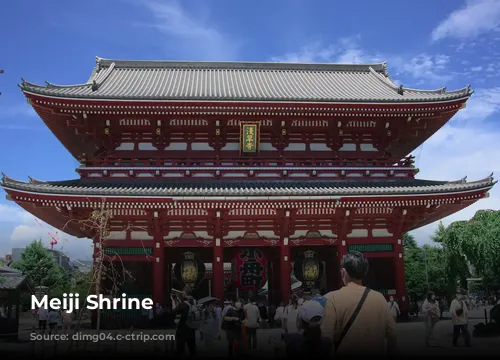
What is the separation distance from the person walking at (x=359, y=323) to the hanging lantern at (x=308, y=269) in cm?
1651

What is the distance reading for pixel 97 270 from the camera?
15875 millimetres

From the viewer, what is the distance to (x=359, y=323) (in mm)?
4453

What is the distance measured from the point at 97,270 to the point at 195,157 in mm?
7274

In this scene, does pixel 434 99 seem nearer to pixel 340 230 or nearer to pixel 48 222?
pixel 340 230

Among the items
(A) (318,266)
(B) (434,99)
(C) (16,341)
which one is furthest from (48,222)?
(B) (434,99)

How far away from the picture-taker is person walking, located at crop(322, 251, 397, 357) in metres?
4.45

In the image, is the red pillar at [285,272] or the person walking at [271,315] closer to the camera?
the person walking at [271,315]

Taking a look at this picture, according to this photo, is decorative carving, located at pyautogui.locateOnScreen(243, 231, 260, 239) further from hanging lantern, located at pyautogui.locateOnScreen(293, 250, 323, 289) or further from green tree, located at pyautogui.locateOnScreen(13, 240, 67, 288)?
green tree, located at pyautogui.locateOnScreen(13, 240, 67, 288)

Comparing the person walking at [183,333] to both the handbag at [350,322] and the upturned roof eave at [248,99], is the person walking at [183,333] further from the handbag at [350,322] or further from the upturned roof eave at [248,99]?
the upturned roof eave at [248,99]

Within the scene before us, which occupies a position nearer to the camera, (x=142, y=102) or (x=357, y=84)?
(x=142, y=102)

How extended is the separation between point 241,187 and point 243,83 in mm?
9366

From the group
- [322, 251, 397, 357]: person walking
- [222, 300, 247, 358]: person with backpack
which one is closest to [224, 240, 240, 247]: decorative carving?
[222, 300, 247, 358]: person with backpack

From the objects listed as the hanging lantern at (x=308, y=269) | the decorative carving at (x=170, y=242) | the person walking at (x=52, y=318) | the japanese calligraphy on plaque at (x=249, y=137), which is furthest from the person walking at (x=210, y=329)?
the person walking at (x=52, y=318)

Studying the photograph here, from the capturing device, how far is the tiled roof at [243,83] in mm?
20391
